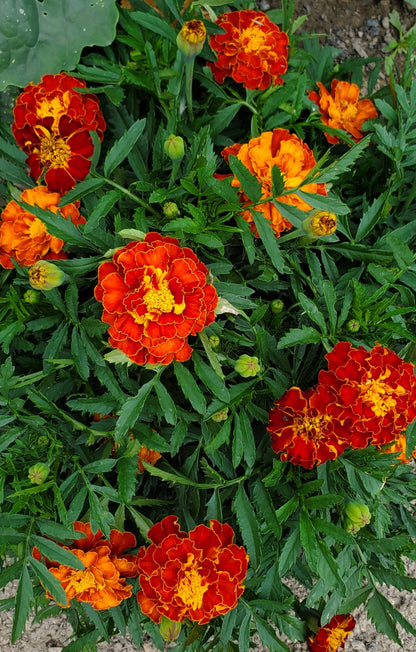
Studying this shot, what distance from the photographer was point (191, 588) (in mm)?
928

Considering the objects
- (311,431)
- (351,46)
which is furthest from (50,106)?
(351,46)

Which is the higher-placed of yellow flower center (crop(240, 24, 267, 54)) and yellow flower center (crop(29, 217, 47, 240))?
yellow flower center (crop(240, 24, 267, 54))

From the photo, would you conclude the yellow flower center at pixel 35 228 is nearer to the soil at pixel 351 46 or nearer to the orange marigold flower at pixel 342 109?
the orange marigold flower at pixel 342 109

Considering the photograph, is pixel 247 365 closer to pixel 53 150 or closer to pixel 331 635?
pixel 53 150

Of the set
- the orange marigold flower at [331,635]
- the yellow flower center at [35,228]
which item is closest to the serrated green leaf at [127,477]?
the yellow flower center at [35,228]

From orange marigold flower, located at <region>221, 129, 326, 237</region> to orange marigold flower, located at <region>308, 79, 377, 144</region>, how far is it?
24cm

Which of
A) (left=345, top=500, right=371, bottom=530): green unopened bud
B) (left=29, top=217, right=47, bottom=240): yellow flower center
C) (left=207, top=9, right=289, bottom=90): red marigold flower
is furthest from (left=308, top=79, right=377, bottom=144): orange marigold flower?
(left=345, top=500, right=371, bottom=530): green unopened bud

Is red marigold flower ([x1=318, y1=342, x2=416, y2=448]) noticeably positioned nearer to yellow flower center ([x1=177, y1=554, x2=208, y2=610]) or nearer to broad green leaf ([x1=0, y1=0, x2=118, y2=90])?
yellow flower center ([x1=177, y1=554, x2=208, y2=610])

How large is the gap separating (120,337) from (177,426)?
0.29m

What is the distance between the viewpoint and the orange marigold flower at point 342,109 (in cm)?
127

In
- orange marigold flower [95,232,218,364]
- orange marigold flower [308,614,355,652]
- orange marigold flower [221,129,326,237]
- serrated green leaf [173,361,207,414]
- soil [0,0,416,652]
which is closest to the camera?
orange marigold flower [95,232,218,364]

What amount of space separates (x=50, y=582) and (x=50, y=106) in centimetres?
83

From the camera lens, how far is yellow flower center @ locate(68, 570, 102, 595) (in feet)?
3.23

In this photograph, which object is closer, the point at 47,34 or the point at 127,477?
the point at 127,477
